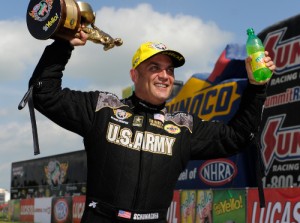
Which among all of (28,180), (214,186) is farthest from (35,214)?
(214,186)

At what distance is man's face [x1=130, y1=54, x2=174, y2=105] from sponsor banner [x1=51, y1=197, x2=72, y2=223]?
1942cm

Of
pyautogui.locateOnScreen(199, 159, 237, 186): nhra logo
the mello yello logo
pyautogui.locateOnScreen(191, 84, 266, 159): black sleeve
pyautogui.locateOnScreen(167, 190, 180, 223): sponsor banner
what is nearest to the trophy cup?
pyautogui.locateOnScreen(191, 84, 266, 159): black sleeve

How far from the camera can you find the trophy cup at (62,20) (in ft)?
10.9

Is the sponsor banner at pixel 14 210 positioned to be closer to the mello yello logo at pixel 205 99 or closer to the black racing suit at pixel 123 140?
the mello yello logo at pixel 205 99

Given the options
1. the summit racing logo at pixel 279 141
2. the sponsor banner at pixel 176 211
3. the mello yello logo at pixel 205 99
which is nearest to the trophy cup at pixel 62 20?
the summit racing logo at pixel 279 141

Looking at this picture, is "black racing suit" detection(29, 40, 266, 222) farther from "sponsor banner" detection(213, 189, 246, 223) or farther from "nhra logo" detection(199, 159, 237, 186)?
"nhra logo" detection(199, 159, 237, 186)

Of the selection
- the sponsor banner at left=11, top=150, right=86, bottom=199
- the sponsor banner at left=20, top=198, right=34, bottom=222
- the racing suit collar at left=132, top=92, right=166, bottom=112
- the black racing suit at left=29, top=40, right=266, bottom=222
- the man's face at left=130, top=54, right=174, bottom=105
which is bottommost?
the black racing suit at left=29, top=40, right=266, bottom=222

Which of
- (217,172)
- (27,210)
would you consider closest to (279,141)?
(217,172)

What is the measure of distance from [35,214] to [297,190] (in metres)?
19.3

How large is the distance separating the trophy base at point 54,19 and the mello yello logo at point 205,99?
490 inches

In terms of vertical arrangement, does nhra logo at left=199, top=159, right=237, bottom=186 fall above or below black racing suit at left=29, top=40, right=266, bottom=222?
above

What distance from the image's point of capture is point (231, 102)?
15.7m

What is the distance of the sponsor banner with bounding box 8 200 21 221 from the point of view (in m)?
29.7

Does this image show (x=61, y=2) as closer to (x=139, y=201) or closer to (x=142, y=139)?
(x=142, y=139)
